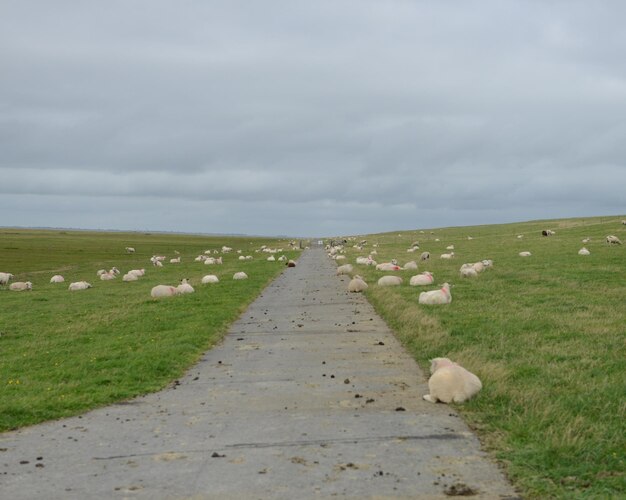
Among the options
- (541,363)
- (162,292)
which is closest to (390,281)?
(162,292)

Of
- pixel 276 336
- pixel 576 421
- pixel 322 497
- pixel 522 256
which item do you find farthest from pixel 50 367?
pixel 522 256

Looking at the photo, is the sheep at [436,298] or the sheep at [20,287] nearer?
the sheep at [436,298]

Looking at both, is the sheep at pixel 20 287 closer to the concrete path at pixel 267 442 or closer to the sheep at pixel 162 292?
the sheep at pixel 162 292

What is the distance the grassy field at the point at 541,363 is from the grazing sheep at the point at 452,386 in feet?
0.70

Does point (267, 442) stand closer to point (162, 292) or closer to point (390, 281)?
point (390, 281)

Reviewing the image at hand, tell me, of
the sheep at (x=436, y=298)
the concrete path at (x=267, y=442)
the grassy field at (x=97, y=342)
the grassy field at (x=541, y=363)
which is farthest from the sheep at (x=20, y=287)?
the concrete path at (x=267, y=442)

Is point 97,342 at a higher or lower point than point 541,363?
lower

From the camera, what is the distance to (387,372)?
504 inches

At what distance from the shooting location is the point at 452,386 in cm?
1040

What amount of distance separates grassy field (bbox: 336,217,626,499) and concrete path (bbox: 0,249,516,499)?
612 millimetres

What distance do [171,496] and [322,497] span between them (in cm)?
167

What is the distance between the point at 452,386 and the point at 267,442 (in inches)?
137

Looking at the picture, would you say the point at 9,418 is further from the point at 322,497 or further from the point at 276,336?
the point at 276,336

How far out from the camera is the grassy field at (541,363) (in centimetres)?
739
